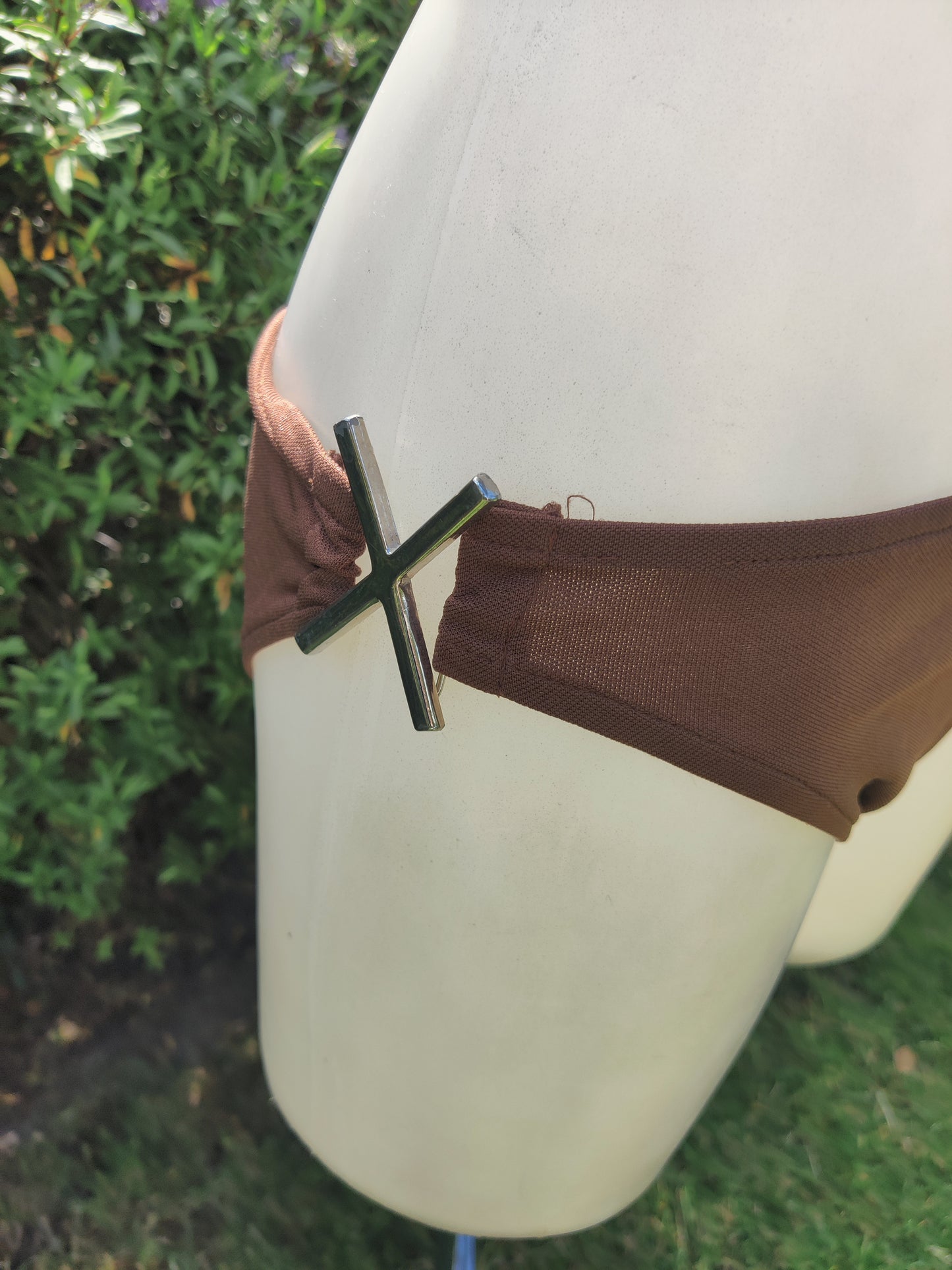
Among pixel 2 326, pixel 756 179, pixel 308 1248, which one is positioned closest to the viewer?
pixel 756 179

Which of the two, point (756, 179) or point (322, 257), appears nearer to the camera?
point (756, 179)

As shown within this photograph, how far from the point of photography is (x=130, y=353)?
1.38 metres

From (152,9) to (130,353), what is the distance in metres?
0.40

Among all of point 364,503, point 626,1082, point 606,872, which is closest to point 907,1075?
point 626,1082

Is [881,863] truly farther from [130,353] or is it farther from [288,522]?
[130,353]

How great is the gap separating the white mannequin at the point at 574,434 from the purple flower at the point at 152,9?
53 centimetres

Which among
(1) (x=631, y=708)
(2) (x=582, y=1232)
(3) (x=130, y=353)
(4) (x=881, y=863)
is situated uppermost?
(1) (x=631, y=708)

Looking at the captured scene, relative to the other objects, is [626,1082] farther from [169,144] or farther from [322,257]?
[169,144]

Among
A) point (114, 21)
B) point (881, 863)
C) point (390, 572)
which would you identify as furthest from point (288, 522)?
point (881, 863)

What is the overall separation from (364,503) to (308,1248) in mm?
1134

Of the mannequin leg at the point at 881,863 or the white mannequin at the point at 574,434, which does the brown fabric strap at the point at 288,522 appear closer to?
the white mannequin at the point at 574,434

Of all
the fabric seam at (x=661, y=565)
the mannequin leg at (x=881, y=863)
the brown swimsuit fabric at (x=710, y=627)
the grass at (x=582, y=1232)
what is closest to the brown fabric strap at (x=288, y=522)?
the brown swimsuit fabric at (x=710, y=627)

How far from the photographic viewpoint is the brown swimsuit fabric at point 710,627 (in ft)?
2.44

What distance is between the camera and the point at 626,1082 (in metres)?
0.98
